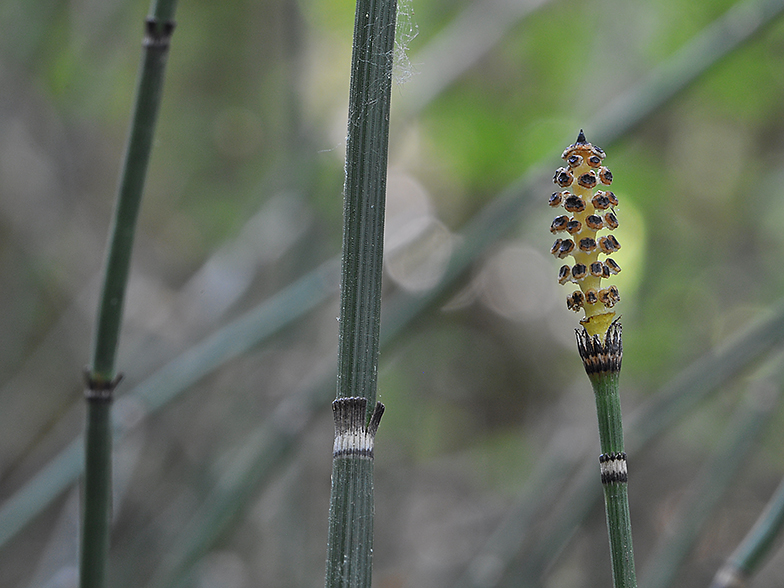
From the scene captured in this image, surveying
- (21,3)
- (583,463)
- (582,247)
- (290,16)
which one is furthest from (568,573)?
(21,3)

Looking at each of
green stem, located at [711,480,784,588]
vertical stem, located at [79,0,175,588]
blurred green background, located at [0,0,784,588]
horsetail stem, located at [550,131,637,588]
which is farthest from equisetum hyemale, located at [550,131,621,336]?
blurred green background, located at [0,0,784,588]

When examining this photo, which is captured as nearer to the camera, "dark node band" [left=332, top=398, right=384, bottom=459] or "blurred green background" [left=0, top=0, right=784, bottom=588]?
"dark node band" [left=332, top=398, right=384, bottom=459]

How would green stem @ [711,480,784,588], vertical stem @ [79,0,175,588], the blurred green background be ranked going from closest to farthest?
vertical stem @ [79,0,175,588] < green stem @ [711,480,784,588] < the blurred green background

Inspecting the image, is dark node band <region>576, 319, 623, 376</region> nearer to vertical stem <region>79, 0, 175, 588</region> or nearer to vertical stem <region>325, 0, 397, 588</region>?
vertical stem <region>325, 0, 397, 588</region>

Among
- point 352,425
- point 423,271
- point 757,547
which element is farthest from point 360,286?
point 423,271

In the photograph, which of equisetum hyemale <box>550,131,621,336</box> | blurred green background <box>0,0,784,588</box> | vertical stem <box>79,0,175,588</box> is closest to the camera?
equisetum hyemale <box>550,131,621,336</box>

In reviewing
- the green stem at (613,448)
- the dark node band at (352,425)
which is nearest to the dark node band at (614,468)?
the green stem at (613,448)

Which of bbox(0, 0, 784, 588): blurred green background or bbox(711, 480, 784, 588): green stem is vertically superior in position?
bbox(0, 0, 784, 588): blurred green background
